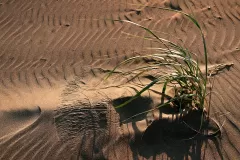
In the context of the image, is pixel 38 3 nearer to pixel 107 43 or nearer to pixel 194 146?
pixel 107 43

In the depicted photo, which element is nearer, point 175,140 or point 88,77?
point 175,140

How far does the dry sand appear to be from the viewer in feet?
10.1

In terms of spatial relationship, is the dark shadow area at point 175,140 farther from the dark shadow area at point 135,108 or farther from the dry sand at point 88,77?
the dark shadow area at point 135,108

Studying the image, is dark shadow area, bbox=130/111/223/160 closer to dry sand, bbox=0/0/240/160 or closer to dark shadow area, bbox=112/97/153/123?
dry sand, bbox=0/0/240/160

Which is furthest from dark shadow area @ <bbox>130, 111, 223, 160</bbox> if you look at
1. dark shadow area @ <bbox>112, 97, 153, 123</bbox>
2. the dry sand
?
dark shadow area @ <bbox>112, 97, 153, 123</bbox>

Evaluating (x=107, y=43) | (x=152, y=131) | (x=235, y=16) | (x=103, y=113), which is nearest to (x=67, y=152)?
(x=103, y=113)

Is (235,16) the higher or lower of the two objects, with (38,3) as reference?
lower

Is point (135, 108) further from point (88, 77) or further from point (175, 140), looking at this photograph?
point (88, 77)

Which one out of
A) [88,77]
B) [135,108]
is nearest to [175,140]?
[135,108]

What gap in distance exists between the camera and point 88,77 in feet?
13.0

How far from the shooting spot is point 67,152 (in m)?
3.05

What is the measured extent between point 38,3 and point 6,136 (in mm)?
3148

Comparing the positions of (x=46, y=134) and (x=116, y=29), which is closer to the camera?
(x=46, y=134)

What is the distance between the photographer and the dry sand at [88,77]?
3070 millimetres
